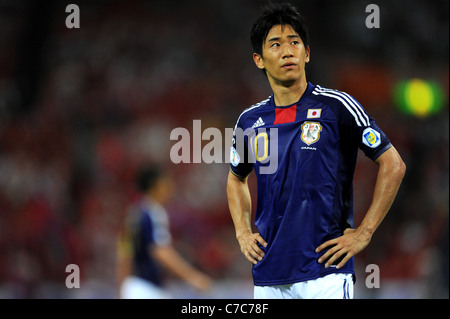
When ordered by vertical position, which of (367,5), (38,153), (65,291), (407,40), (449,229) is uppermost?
(367,5)

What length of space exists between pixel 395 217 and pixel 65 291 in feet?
18.2

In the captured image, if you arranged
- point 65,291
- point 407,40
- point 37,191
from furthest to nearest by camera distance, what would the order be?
point 407,40
point 37,191
point 65,291

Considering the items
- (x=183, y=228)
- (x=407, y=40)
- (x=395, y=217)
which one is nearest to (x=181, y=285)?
(x=183, y=228)

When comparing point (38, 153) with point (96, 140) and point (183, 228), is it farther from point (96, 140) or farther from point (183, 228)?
point (183, 228)

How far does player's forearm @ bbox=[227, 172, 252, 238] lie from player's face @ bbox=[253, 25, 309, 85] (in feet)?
2.31

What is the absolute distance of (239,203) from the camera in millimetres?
3611

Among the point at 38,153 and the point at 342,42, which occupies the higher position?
the point at 342,42

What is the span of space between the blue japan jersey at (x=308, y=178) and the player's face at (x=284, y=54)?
153 mm

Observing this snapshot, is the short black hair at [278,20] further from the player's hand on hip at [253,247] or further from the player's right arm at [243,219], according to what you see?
the player's hand on hip at [253,247]

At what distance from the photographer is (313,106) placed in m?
3.22

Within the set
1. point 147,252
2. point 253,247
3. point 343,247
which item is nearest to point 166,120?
point 147,252

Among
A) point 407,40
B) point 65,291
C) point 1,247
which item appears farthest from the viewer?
point 407,40

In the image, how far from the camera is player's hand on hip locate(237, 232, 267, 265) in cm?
324

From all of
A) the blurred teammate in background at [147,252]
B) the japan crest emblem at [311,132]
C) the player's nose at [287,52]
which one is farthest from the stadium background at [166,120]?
the player's nose at [287,52]
